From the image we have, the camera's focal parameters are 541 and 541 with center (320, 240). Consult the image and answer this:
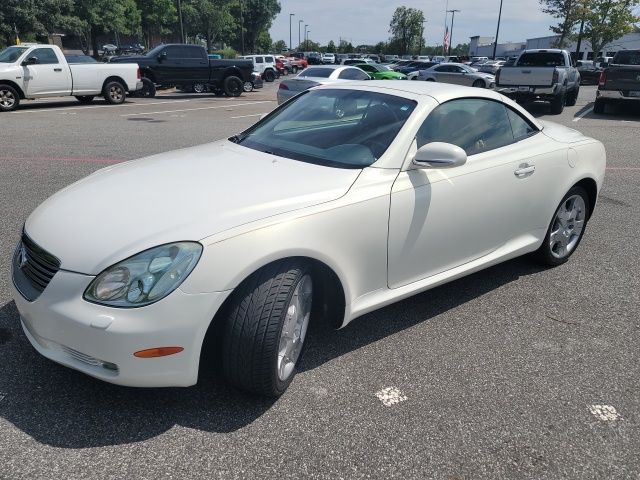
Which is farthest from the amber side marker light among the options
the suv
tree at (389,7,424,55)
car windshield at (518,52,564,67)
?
tree at (389,7,424,55)

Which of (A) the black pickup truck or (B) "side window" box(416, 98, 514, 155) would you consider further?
(A) the black pickup truck

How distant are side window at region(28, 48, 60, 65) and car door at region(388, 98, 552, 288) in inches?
576

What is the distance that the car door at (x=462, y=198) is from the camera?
10.2 ft

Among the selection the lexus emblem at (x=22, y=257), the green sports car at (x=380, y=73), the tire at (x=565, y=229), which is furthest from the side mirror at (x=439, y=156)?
the green sports car at (x=380, y=73)

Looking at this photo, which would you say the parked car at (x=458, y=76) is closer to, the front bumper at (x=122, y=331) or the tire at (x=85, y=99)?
the tire at (x=85, y=99)

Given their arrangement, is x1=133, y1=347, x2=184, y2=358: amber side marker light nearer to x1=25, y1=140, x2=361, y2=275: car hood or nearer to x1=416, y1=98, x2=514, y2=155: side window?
x1=25, y1=140, x2=361, y2=275: car hood

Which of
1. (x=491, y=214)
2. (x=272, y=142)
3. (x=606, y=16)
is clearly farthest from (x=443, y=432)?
(x=606, y=16)

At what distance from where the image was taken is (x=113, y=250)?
2348 mm

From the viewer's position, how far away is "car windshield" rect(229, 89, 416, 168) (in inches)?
128

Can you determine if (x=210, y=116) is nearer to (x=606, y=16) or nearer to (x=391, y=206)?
(x=391, y=206)

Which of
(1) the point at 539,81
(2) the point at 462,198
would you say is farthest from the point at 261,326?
(1) the point at 539,81

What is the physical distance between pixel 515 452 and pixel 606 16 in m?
54.0

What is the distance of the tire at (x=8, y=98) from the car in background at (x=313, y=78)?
708 centimetres

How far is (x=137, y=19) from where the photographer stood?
189 ft
